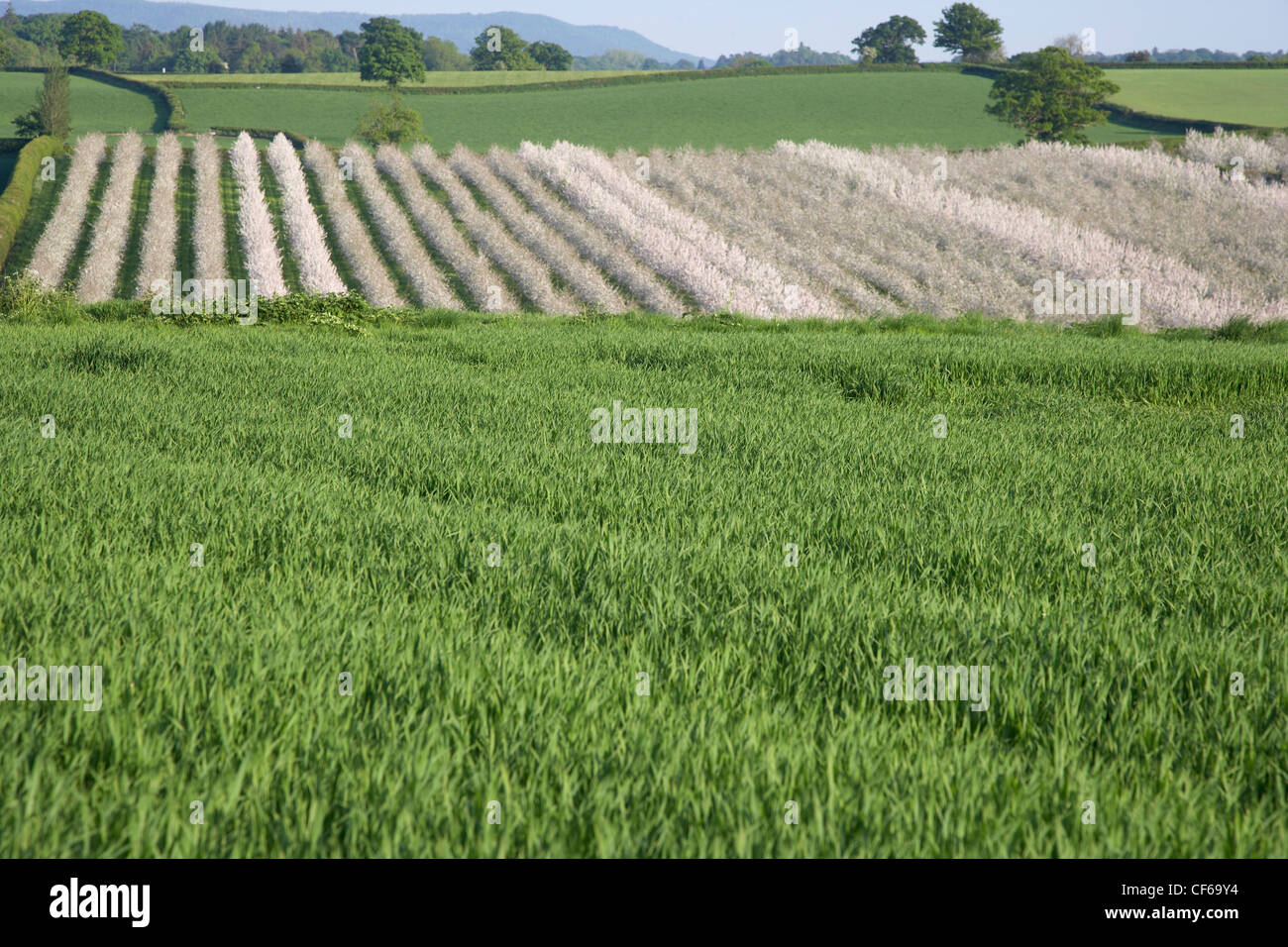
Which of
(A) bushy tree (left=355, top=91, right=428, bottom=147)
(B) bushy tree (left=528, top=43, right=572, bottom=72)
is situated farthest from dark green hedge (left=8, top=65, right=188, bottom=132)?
(B) bushy tree (left=528, top=43, right=572, bottom=72)

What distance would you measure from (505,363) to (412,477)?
636 cm

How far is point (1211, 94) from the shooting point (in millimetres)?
61438

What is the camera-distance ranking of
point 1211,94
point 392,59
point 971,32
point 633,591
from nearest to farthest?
point 633,591, point 1211,94, point 392,59, point 971,32

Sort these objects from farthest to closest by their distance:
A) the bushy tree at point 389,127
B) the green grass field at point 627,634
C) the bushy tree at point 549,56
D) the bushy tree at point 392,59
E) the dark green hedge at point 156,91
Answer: the bushy tree at point 549,56
the bushy tree at point 392,59
the dark green hedge at point 156,91
the bushy tree at point 389,127
the green grass field at point 627,634

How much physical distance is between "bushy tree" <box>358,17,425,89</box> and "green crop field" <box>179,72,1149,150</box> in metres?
5.54

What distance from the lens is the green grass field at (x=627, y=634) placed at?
7.35 feet

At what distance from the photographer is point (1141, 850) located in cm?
219

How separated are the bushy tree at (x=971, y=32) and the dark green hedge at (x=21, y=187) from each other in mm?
77253

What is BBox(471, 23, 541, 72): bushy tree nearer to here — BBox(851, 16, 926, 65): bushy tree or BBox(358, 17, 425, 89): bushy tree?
BBox(358, 17, 425, 89): bushy tree

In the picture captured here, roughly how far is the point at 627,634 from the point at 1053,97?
60.5 metres

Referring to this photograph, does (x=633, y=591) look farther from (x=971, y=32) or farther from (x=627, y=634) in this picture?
(x=971, y=32)

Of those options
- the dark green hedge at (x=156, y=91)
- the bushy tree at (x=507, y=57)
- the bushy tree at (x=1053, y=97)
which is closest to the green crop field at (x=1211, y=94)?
the bushy tree at (x=1053, y=97)

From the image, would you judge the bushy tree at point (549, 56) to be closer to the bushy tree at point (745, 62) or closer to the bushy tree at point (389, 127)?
the bushy tree at point (745, 62)

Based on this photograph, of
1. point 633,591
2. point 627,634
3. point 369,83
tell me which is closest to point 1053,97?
point 369,83
